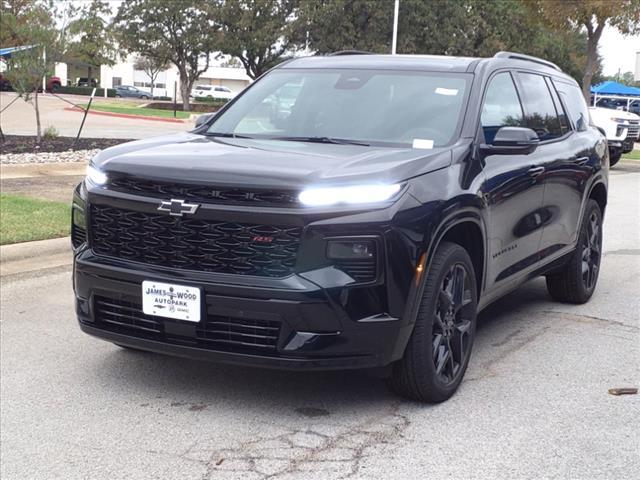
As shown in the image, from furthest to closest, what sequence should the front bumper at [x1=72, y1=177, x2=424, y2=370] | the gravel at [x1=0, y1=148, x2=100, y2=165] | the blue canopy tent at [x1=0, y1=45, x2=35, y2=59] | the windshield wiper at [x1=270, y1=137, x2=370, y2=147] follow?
1. the blue canopy tent at [x1=0, y1=45, x2=35, y2=59]
2. the gravel at [x1=0, y1=148, x2=100, y2=165]
3. the windshield wiper at [x1=270, y1=137, x2=370, y2=147]
4. the front bumper at [x1=72, y1=177, x2=424, y2=370]

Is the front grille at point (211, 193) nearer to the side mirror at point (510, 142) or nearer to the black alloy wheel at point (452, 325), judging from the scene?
the black alloy wheel at point (452, 325)

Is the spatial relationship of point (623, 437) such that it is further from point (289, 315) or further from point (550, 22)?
point (550, 22)

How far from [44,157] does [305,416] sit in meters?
12.1

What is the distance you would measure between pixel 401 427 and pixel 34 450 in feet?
5.59

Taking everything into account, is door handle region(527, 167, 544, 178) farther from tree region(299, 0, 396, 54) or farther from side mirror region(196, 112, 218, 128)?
tree region(299, 0, 396, 54)

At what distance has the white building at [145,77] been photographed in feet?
303

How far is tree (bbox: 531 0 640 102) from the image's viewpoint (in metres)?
26.8

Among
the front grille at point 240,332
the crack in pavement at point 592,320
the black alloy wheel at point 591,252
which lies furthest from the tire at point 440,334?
the black alloy wheel at point 591,252

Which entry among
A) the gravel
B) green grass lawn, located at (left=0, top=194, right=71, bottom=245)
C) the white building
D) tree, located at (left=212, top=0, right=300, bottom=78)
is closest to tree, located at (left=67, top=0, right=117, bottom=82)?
the gravel

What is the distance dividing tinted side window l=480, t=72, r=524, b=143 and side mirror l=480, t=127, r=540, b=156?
3.5 inches

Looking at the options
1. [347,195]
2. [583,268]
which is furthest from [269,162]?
[583,268]

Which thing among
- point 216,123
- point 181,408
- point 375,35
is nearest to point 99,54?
point 216,123

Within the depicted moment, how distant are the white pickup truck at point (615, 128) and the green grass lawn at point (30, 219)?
1479 cm

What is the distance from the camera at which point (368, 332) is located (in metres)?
4.00
